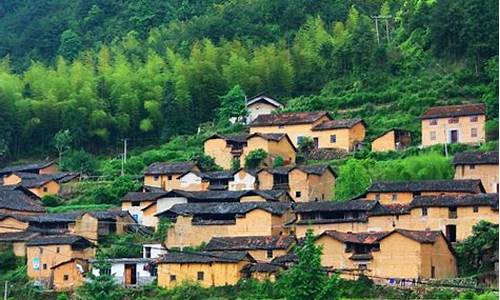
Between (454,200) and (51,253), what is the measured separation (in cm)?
1040

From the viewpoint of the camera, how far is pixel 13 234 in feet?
117

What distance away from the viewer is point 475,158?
34219 mm

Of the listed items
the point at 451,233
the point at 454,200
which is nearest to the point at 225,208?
the point at 451,233

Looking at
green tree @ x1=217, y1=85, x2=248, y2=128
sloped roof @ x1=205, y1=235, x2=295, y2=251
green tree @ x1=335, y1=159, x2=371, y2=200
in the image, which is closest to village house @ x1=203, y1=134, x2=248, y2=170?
green tree @ x1=217, y1=85, x2=248, y2=128

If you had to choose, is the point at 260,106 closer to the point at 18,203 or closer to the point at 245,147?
the point at 245,147

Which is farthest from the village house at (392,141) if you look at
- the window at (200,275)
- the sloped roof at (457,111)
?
the window at (200,275)

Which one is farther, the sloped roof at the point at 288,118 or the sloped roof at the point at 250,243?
the sloped roof at the point at 288,118

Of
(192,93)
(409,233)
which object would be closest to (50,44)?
(192,93)

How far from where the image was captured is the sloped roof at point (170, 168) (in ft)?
125

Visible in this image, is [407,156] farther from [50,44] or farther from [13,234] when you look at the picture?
[50,44]

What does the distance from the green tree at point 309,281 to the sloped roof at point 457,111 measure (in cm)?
1161

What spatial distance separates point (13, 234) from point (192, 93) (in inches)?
463

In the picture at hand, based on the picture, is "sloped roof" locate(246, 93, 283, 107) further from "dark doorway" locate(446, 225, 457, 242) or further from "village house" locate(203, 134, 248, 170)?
"dark doorway" locate(446, 225, 457, 242)

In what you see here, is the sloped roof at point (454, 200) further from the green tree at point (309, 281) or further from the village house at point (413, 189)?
the green tree at point (309, 281)
